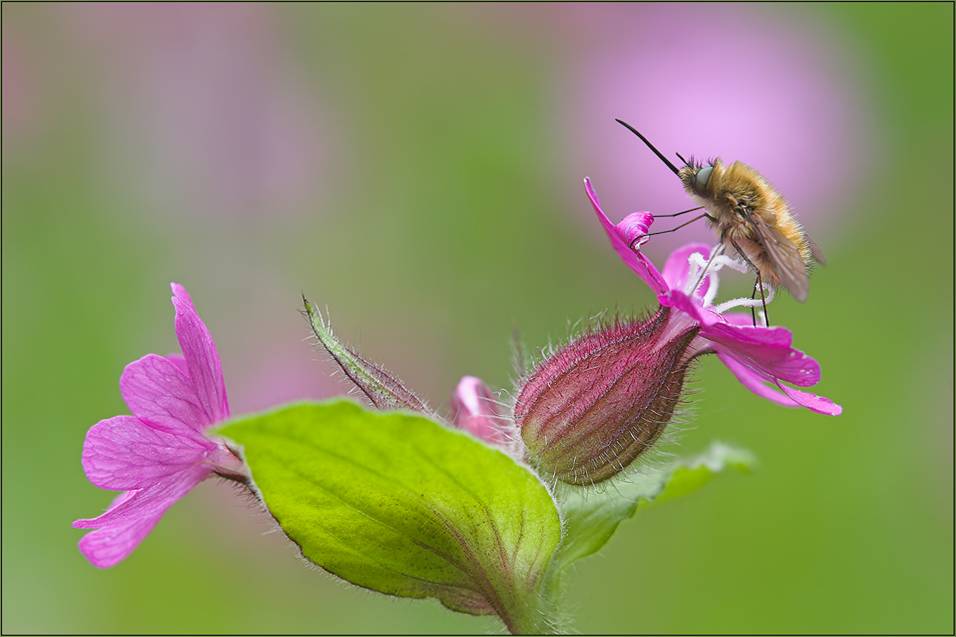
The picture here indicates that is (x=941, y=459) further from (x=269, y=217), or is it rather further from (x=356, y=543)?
(x=356, y=543)

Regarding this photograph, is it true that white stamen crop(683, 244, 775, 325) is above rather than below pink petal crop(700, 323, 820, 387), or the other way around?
above

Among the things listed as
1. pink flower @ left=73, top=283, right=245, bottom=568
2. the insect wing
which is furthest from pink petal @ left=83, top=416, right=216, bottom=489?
the insect wing

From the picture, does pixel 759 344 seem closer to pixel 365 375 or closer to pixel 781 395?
pixel 781 395

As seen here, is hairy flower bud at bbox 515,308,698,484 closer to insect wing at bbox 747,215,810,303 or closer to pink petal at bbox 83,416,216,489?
insect wing at bbox 747,215,810,303

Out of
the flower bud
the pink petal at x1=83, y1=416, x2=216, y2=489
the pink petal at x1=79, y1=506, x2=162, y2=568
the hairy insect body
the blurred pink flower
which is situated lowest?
the pink petal at x1=79, y1=506, x2=162, y2=568

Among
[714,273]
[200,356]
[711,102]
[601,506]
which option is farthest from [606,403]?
[711,102]

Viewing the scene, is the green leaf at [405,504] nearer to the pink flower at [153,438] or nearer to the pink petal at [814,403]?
the pink flower at [153,438]

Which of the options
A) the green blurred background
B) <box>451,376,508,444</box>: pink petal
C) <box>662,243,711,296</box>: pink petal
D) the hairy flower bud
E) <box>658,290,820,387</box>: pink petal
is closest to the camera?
<box>658,290,820,387</box>: pink petal

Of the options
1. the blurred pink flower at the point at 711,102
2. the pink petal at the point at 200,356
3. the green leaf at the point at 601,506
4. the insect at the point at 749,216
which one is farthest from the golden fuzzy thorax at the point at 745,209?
the blurred pink flower at the point at 711,102
